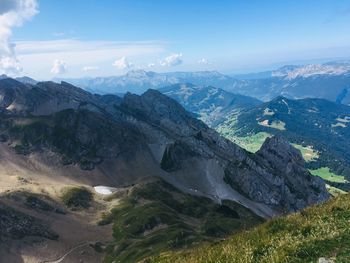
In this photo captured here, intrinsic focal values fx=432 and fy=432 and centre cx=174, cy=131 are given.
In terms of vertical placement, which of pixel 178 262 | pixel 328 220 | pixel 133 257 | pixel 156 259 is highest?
pixel 328 220

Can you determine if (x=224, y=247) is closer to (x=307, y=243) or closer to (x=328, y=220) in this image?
(x=307, y=243)

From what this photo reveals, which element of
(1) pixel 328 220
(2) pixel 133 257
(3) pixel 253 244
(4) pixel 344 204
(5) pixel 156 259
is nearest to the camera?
(3) pixel 253 244

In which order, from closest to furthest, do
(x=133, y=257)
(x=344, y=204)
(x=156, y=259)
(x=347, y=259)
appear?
(x=347, y=259) < (x=344, y=204) < (x=156, y=259) < (x=133, y=257)

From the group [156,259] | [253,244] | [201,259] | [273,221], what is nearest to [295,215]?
[273,221]

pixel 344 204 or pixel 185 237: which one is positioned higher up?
pixel 344 204

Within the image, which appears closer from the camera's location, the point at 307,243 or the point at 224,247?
the point at 307,243

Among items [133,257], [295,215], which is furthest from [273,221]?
[133,257]
